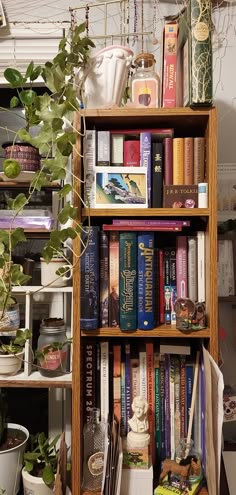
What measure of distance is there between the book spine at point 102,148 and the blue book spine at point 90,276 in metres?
0.20

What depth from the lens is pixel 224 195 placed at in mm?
→ 1450

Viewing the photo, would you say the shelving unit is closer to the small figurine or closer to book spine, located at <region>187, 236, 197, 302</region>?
book spine, located at <region>187, 236, 197, 302</region>

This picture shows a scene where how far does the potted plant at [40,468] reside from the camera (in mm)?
1217

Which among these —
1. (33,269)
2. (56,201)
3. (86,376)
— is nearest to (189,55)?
(56,201)

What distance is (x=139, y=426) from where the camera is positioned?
117 centimetres

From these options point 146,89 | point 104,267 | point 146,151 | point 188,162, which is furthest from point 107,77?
point 104,267

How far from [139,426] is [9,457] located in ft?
1.42

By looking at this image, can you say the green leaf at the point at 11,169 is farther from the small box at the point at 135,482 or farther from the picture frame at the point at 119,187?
the small box at the point at 135,482

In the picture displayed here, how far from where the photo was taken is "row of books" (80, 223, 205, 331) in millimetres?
1156

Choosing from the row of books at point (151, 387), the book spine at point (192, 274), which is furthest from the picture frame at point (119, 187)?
the row of books at point (151, 387)

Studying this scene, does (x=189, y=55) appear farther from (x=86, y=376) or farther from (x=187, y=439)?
(x=187, y=439)

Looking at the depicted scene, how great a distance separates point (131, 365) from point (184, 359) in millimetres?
169

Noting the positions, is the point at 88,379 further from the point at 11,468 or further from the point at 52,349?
the point at 11,468

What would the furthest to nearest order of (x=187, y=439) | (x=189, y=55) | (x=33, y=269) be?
(x=33, y=269), (x=187, y=439), (x=189, y=55)
